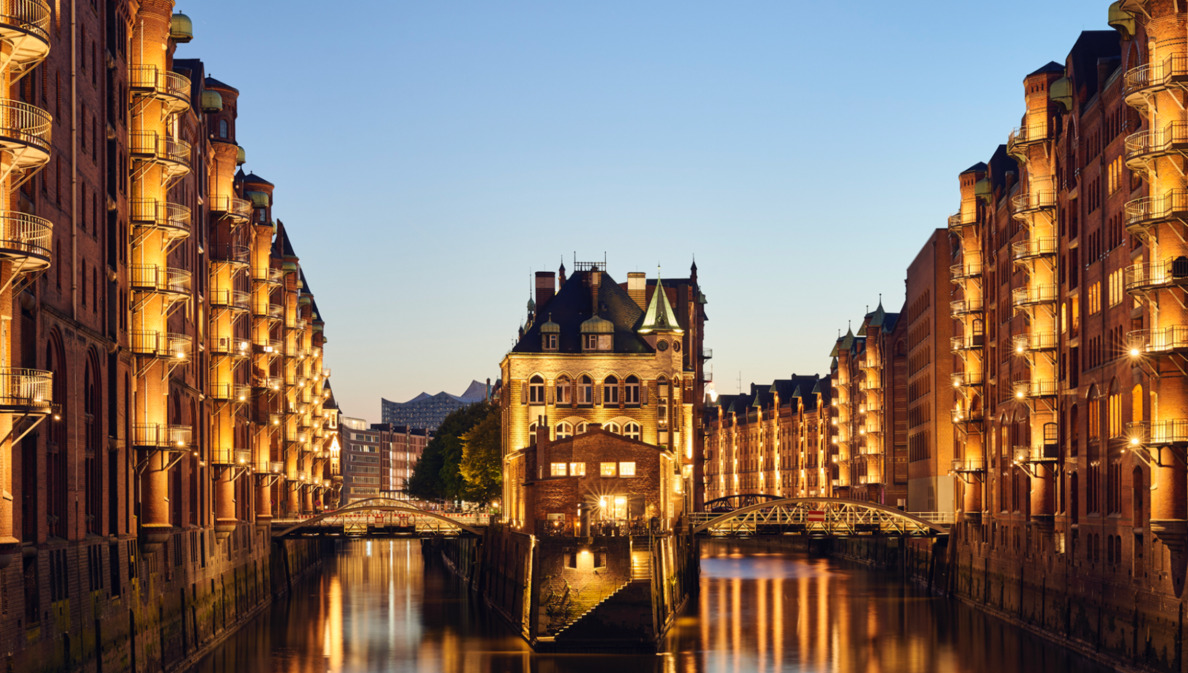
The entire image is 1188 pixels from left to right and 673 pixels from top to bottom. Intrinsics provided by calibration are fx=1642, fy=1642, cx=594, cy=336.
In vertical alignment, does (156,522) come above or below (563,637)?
above

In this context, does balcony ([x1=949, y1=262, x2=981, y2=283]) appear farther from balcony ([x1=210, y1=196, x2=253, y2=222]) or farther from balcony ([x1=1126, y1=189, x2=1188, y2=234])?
balcony ([x1=210, y1=196, x2=253, y2=222])

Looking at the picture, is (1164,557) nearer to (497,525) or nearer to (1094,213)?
(1094,213)

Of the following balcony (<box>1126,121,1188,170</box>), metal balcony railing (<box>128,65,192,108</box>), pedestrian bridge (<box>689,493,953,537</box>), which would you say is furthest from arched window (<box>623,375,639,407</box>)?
balcony (<box>1126,121,1188,170</box>)

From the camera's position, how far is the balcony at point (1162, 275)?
185ft

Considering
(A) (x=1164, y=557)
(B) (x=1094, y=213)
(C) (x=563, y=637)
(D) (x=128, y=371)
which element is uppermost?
(B) (x=1094, y=213)

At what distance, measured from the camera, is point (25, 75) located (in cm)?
4334

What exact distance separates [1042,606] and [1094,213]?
19.9 meters

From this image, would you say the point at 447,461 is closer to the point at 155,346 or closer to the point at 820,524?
the point at 820,524

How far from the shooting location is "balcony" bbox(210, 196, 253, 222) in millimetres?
84562

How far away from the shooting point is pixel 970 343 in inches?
3996

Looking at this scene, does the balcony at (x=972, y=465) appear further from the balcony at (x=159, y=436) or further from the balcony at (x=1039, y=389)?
the balcony at (x=159, y=436)

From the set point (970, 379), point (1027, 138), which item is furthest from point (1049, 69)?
point (970, 379)

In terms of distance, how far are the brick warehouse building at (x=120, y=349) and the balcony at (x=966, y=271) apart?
44.2m

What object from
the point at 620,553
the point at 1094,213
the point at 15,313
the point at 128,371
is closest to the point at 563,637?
the point at 620,553
